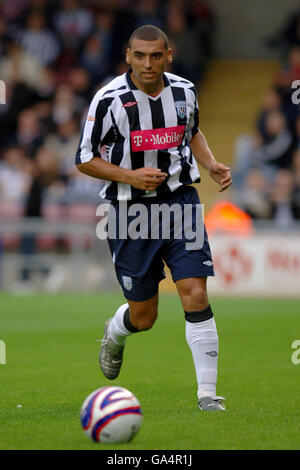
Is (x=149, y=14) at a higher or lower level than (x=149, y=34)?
higher

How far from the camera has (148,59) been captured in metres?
6.45

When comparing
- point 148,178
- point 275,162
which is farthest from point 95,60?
point 148,178

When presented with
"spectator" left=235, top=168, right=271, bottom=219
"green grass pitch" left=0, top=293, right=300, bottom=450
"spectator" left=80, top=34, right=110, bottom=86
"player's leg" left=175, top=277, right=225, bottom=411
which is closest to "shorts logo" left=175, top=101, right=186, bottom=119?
"player's leg" left=175, top=277, right=225, bottom=411

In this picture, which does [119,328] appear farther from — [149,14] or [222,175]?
[149,14]

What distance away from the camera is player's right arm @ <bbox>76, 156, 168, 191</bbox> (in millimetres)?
6340

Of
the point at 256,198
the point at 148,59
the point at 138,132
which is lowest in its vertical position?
the point at 138,132

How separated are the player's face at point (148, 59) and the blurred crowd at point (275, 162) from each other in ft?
32.5

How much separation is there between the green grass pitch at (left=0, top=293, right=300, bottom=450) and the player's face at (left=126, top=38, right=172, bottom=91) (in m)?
1.97

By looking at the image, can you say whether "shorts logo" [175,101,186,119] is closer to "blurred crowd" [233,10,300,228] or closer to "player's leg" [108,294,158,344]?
"player's leg" [108,294,158,344]

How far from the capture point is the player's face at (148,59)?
645cm

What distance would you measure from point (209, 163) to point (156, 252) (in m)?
0.66

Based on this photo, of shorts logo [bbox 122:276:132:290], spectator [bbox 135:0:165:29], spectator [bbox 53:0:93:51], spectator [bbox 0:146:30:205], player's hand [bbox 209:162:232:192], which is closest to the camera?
player's hand [bbox 209:162:232:192]

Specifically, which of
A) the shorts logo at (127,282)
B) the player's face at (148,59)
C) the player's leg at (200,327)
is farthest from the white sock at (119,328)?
the player's face at (148,59)
